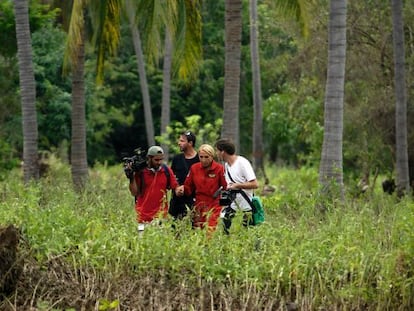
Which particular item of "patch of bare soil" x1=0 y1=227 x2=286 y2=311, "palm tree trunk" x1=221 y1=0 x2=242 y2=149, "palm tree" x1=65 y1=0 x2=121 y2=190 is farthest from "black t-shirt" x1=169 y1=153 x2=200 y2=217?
"palm tree" x1=65 y1=0 x2=121 y2=190

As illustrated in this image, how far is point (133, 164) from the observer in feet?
44.0

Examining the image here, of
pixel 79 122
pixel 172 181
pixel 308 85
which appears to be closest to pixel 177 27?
pixel 79 122

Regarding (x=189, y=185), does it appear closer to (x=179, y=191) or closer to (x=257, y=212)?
(x=179, y=191)

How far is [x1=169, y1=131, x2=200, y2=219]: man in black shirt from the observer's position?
13.7 meters

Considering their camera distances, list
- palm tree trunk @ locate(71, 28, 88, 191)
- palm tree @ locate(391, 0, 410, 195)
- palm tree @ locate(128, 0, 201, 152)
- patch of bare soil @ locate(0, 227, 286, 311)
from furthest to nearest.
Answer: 1. palm tree @ locate(391, 0, 410, 195)
2. palm tree trunk @ locate(71, 28, 88, 191)
3. palm tree @ locate(128, 0, 201, 152)
4. patch of bare soil @ locate(0, 227, 286, 311)

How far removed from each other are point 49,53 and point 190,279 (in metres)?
19.4

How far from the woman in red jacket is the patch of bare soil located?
1.66m

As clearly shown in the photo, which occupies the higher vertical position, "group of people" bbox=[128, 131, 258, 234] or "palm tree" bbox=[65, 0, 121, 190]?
"palm tree" bbox=[65, 0, 121, 190]

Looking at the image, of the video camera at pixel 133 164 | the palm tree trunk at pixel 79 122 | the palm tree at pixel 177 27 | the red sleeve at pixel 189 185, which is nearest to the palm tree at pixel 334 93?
the palm tree at pixel 177 27

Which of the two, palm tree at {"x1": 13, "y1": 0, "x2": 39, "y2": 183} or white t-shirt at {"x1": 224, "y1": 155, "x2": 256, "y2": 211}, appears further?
palm tree at {"x1": 13, "y1": 0, "x2": 39, "y2": 183}

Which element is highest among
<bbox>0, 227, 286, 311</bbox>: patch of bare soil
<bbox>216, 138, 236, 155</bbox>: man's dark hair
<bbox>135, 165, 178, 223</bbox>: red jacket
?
<bbox>216, 138, 236, 155</bbox>: man's dark hair

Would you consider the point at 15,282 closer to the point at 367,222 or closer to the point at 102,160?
the point at 367,222

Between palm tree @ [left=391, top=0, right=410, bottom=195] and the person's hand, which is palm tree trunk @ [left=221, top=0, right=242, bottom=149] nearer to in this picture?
palm tree @ [left=391, top=0, right=410, bottom=195]

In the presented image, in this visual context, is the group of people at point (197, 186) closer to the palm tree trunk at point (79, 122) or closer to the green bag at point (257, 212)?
the green bag at point (257, 212)
